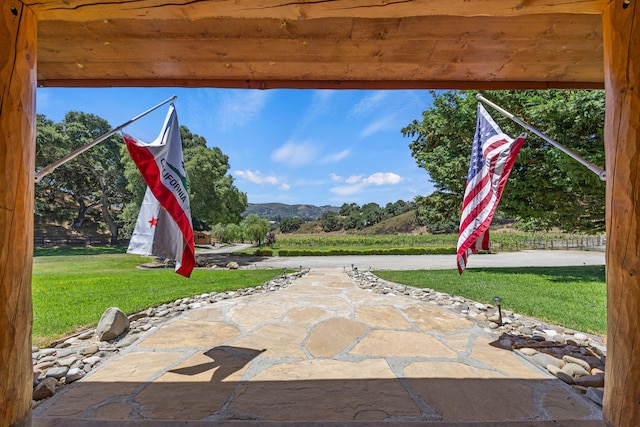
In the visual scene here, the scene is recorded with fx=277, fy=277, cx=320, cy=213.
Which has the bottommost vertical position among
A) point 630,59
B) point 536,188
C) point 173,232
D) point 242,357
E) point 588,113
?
point 242,357

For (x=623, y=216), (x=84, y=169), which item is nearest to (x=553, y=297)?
(x=623, y=216)

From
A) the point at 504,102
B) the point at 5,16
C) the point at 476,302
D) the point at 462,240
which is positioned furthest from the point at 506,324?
the point at 504,102

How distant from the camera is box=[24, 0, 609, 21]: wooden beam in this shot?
55.7 inches

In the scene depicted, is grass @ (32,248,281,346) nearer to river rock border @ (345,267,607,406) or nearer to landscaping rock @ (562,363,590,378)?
river rock border @ (345,267,607,406)

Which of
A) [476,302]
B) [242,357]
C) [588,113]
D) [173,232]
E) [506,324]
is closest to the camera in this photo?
[173,232]

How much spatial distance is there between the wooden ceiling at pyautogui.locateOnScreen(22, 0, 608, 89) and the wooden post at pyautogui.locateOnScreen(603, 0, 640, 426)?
26 centimetres

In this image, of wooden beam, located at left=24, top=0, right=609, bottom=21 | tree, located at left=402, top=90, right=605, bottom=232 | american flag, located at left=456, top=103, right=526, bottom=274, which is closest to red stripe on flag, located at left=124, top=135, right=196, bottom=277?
wooden beam, located at left=24, top=0, right=609, bottom=21

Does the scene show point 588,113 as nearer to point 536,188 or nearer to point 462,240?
point 536,188

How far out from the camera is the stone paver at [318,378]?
1.82 metres

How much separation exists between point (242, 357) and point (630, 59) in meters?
3.33

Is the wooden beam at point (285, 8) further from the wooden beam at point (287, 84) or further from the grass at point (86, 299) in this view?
the grass at point (86, 299)

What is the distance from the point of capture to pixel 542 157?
31.2 ft

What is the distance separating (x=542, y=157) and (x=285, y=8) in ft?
37.0

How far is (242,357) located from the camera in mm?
2648
